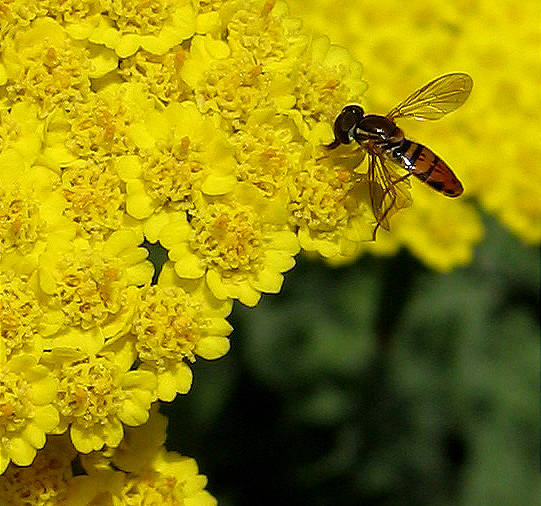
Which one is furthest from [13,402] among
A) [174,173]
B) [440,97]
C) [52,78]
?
[440,97]

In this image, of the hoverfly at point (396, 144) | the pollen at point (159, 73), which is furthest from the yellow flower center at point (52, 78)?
the hoverfly at point (396, 144)

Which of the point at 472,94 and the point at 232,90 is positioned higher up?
the point at 472,94

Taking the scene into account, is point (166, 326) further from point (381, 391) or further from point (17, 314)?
point (381, 391)

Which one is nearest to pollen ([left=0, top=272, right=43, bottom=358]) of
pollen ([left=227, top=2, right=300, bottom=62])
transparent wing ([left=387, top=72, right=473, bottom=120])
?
pollen ([left=227, top=2, right=300, bottom=62])

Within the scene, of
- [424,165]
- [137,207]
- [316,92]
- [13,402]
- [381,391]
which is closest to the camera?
[13,402]

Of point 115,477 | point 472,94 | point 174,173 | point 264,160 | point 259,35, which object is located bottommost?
point 115,477

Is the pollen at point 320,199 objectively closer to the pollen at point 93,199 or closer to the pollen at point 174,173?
the pollen at point 174,173

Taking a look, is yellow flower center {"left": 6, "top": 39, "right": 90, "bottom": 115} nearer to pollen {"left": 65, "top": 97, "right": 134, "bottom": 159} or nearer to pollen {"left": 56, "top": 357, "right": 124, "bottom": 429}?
pollen {"left": 65, "top": 97, "right": 134, "bottom": 159}
